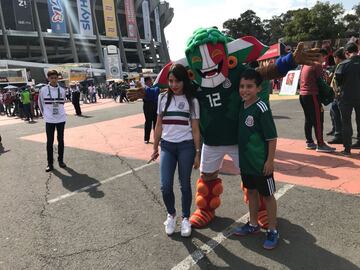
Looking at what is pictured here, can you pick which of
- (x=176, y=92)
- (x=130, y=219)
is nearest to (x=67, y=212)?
(x=130, y=219)

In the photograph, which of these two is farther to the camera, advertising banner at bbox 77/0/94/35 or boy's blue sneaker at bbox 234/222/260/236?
advertising banner at bbox 77/0/94/35

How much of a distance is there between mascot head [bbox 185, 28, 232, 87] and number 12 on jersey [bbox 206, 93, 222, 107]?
0.33 feet

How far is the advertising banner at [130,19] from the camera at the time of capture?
240ft

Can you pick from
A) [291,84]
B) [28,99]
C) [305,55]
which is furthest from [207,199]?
[291,84]

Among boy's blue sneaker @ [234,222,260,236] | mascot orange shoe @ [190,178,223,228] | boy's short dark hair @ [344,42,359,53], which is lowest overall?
boy's blue sneaker @ [234,222,260,236]

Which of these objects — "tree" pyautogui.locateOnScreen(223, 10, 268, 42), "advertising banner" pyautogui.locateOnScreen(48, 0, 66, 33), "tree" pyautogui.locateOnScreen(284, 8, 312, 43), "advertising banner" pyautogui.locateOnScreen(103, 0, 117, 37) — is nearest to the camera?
"advertising banner" pyautogui.locateOnScreen(48, 0, 66, 33)

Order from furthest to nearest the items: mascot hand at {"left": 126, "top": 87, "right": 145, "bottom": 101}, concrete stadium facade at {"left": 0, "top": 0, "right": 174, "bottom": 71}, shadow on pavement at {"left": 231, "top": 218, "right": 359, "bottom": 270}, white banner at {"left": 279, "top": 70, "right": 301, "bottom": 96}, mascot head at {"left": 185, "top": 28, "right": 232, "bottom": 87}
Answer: concrete stadium facade at {"left": 0, "top": 0, "right": 174, "bottom": 71}
white banner at {"left": 279, "top": 70, "right": 301, "bottom": 96}
mascot hand at {"left": 126, "top": 87, "right": 145, "bottom": 101}
mascot head at {"left": 185, "top": 28, "right": 232, "bottom": 87}
shadow on pavement at {"left": 231, "top": 218, "right": 359, "bottom": 270}

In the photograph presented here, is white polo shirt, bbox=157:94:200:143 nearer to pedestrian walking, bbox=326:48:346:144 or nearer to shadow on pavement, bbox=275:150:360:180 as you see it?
shadow on pavement, bbox=275:150:360:180

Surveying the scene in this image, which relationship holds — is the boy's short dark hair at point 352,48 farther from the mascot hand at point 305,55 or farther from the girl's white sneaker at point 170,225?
the girl's white sneaker at point 170,225

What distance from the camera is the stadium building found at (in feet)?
197

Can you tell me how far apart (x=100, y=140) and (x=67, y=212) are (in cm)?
536

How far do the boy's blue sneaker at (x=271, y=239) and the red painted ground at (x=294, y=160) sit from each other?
1726 mm

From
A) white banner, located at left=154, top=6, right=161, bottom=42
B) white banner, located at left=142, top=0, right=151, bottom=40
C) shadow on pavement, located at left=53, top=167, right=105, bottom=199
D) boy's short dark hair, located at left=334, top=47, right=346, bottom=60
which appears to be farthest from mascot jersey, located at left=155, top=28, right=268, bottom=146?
white banner, located at left=154, top=6, right=161, bottom=42

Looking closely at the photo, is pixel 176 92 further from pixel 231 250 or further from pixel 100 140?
pixel 100 140
